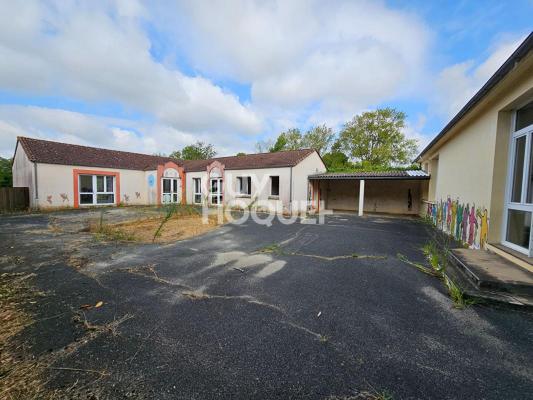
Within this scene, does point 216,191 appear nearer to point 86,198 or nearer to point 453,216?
point 86,198

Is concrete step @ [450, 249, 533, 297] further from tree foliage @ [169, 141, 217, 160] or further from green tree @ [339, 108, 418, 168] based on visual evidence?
tree foliage @ [169, 141, 217, 160]

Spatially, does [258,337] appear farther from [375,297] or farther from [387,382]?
[375,297]

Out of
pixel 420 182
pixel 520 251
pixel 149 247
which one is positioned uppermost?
pixel 420 182

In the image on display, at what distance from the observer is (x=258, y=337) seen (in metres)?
2.36

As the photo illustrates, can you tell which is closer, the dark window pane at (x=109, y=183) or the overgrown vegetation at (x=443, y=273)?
the overgrown vegetation at (x=443, y=273)

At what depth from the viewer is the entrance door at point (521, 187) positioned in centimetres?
393

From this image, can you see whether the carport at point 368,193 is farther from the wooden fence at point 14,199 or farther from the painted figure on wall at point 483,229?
the wooden fence at point 14,199

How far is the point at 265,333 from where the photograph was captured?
96.0 inches

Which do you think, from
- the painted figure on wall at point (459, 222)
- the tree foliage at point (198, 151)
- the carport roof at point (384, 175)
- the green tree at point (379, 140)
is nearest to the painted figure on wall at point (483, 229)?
the painted figure on wall at point (459, 222)

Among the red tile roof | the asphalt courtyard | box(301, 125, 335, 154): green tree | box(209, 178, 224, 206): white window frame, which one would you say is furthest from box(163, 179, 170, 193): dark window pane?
box(301, 125, 335, 154): green tree

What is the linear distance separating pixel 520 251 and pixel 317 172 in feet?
41.6

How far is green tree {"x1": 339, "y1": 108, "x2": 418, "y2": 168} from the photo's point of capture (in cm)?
2644

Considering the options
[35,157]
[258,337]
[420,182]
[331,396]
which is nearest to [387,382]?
[331,396]

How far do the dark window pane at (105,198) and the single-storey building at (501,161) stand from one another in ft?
63.6
